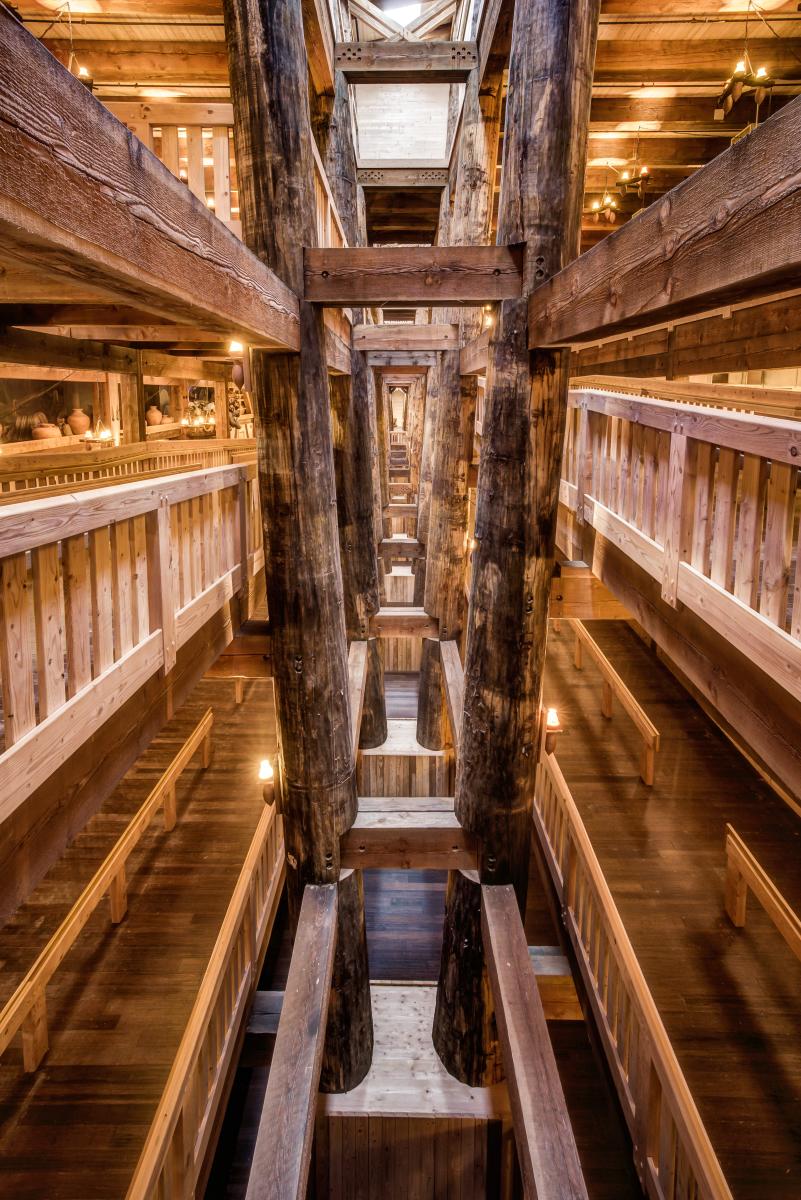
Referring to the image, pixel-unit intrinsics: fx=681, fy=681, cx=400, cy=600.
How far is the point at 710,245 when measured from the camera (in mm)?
1628

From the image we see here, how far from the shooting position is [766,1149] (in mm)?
4094

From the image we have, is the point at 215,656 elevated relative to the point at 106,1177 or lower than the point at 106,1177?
elevated

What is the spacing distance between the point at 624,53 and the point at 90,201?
6791 millimetres

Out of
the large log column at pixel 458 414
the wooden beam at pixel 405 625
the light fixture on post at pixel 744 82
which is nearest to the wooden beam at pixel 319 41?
the large log column at pixel 458 414

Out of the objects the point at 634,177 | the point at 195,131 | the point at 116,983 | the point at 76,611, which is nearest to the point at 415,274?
the point at 195,131

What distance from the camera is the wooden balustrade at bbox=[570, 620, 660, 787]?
7688mm

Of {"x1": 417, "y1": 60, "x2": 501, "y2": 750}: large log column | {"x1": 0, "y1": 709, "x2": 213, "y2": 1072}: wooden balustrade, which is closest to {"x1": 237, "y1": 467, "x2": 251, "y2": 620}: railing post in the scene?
{"x1": 0, "y1": 709, "x2": 213, "y2": 1072}: wooden balustrade

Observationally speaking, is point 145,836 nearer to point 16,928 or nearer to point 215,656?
point 16,928

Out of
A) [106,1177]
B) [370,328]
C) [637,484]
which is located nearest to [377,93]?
[370,328]

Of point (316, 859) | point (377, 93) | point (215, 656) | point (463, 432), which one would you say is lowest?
point (316, 859)

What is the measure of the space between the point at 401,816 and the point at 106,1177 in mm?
2655

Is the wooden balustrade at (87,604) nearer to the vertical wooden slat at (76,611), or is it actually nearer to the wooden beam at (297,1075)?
the vertical wooden slat at (76,611)

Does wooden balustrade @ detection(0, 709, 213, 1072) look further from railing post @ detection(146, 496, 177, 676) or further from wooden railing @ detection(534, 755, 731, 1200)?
wooden railing @ detection(534, 755, 731, 1200)

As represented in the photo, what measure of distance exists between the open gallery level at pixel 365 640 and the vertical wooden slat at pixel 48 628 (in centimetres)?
2
